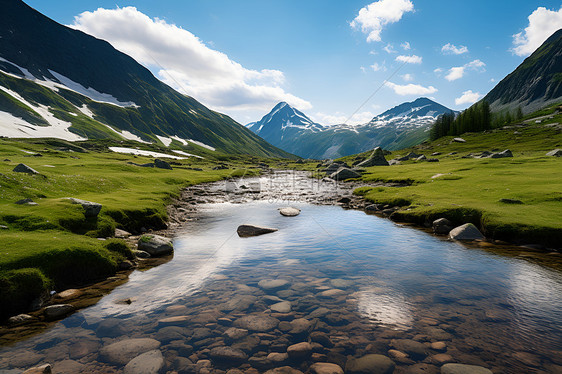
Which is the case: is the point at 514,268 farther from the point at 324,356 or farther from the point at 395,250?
the point at 324,356

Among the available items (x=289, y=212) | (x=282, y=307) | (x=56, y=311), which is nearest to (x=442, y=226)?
(x=289, y=212)

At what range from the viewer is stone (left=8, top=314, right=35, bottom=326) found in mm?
9336

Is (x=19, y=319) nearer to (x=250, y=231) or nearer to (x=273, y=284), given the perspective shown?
(x=273, y=284)

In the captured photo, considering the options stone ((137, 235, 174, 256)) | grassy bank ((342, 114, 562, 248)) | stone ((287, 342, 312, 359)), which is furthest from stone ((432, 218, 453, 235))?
stone ((137, 235, 174, 256))

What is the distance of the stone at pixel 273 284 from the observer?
488 inches

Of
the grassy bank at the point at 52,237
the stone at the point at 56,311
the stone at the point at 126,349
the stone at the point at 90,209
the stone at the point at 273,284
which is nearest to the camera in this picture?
the stone at the point at 126,349

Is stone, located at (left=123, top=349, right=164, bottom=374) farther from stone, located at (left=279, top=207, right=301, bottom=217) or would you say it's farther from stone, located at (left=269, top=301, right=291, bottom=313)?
stone, located at (left=279, top=207, right=301, bottom=217)

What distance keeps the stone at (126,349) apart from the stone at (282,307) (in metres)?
4.31

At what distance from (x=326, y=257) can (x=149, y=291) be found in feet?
32.7

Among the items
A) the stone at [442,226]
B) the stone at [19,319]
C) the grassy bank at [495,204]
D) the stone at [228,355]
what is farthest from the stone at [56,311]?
the grassy bank at [495,204]

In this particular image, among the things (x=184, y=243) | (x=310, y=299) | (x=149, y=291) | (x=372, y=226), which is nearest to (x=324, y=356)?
(x=310, y=299)

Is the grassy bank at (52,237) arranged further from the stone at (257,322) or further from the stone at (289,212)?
the stone at (289,212)

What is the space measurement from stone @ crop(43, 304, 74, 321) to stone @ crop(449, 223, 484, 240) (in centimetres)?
2339

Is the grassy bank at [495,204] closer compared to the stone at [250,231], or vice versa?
the grassy bank at [495,204]
